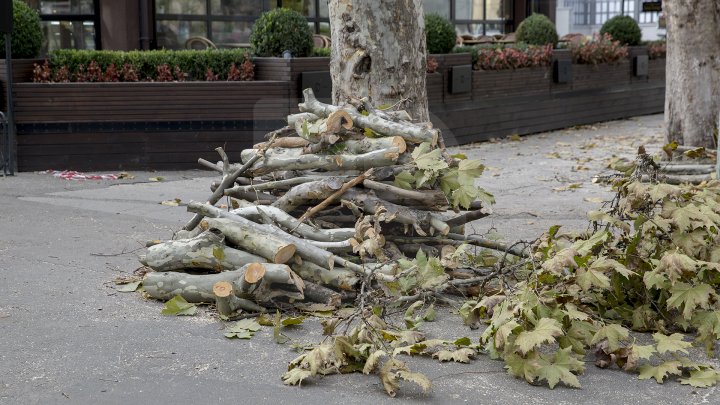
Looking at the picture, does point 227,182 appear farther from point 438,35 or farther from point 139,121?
point 438,35

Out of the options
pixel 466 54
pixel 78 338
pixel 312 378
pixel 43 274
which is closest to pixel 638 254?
pixel 312 378

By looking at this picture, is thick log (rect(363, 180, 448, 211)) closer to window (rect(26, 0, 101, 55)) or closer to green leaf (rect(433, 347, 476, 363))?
green leaf (rect(433, 347, 476, 363))

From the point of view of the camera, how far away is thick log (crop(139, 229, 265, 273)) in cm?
652

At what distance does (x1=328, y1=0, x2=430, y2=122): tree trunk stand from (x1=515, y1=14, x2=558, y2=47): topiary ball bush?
444 inches

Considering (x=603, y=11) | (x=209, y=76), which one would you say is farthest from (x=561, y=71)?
(x=603, y=11)

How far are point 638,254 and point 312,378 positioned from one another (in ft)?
7.07

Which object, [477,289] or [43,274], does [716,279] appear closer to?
[477,289]

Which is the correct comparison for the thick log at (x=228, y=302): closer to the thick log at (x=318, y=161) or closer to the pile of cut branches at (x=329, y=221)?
the pile of cut branches at (x=329, y=221)

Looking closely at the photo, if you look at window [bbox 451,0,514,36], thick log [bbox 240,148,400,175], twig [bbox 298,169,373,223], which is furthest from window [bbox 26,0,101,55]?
twig [bbox 298,169,373,223]

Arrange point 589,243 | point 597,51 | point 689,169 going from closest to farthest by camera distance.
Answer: point 589,243 < point 689,169 < point 597,51

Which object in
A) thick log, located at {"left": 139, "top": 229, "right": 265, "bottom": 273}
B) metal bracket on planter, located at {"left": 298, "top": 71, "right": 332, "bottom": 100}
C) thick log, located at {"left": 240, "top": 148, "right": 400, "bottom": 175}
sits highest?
metal bracket on planter, located at {"left": 298, "top": 71, "right": 332, "bottom": 100}

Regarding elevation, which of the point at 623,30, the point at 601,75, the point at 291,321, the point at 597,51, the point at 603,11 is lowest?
the point at 291,321

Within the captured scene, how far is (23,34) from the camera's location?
13258 millimetres

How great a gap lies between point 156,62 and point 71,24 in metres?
4.80
